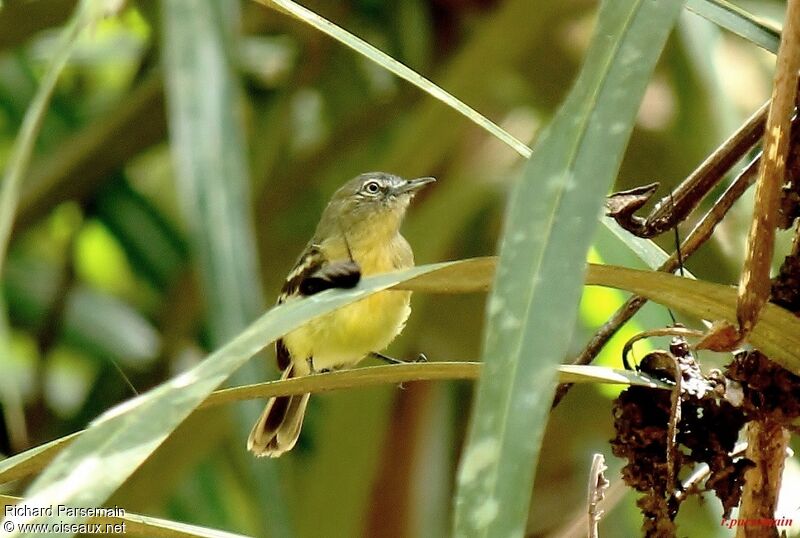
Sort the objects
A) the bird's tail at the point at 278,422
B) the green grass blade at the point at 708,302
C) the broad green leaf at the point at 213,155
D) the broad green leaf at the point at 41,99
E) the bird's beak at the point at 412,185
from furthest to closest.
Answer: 1. the bird's beak at the point at 412,185
2. the bird's tail at the point at 278,422
3. the broad green leaf at the point at 213,155
4. the broad green leaf at the point at 41,99
5. the green grass blade at the point at 708,302

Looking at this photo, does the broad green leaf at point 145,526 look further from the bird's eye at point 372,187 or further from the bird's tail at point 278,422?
the bird's eye at point 372,187

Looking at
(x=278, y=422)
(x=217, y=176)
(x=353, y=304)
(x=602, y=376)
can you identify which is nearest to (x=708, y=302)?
(x=602, y=376)

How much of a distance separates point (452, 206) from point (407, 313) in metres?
0.21

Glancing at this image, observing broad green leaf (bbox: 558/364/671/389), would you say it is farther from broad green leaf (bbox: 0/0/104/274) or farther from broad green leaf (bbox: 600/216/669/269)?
broad green leaf (bbox: 0/0/104/274)

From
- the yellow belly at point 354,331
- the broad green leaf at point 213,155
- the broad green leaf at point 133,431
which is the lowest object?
the broad green leaf at point 133,431

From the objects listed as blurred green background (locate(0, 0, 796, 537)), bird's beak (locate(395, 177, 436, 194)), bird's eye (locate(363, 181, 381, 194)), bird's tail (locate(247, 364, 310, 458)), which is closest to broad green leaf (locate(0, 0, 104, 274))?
blurred green background (locate(0, 0, 796, 537))

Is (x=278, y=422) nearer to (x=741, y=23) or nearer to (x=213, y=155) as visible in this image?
(x=213, y=155)

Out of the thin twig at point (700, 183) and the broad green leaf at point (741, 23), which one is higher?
the broad green leaf at point (741, 23)

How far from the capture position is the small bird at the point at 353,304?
1.92 meters

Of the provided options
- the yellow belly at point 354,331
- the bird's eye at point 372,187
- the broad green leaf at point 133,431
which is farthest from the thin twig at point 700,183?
the bird's eye at point 372,187

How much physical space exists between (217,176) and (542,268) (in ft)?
2.03

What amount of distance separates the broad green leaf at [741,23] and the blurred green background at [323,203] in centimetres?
83

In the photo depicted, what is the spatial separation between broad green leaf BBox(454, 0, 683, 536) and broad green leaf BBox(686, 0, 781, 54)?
0.55 feet

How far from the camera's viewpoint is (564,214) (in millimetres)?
515
